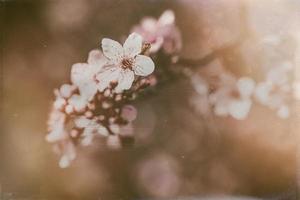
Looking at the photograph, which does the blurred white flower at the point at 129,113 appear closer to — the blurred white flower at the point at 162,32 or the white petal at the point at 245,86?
the blurred white flower at the point at 162,32

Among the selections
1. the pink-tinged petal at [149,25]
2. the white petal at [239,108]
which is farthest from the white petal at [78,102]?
the white petal at [239,108]

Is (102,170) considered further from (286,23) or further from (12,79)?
(286,23)

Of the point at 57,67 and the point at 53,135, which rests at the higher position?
the point at 57,67

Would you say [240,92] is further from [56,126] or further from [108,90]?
[56,126]

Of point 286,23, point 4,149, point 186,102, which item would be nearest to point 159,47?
point 186,102

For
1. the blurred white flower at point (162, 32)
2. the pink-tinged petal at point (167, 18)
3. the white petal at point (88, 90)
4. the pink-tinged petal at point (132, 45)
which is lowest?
the white petal at point (88, 90)

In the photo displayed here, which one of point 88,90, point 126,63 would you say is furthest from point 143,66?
point 88,90
